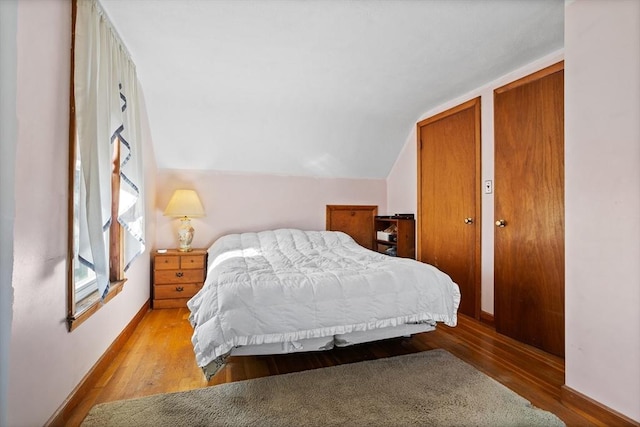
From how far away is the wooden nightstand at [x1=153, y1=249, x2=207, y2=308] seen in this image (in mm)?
3123

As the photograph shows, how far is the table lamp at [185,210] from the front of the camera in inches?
129

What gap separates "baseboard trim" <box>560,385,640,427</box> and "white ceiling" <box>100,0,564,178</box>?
6.85 ft

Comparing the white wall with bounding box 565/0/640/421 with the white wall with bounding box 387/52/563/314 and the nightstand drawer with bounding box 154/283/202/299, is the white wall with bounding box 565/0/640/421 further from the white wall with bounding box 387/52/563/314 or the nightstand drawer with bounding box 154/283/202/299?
the nightstand drawer with bounding box 154/283/202/299

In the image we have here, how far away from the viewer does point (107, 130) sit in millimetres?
1653

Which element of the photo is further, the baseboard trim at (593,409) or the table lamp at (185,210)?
the table lamp at (185,210)

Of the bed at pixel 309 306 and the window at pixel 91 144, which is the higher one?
the window at pixel 91 144

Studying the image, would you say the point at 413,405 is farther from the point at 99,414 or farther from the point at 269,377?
the point at 99,414

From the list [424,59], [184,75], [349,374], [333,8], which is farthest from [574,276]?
[184,75]

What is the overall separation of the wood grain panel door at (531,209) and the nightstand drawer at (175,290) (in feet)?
9.35

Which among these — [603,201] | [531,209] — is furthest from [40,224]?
[531,209]

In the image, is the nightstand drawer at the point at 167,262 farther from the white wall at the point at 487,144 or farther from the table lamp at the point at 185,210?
the white wall at the point at 487,144

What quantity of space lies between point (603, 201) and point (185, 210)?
10.8 ft

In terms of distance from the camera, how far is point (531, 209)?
2.34 metres

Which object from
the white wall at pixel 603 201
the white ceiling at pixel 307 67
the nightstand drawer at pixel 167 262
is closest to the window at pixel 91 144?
the white ceiling at pixel 307 67
